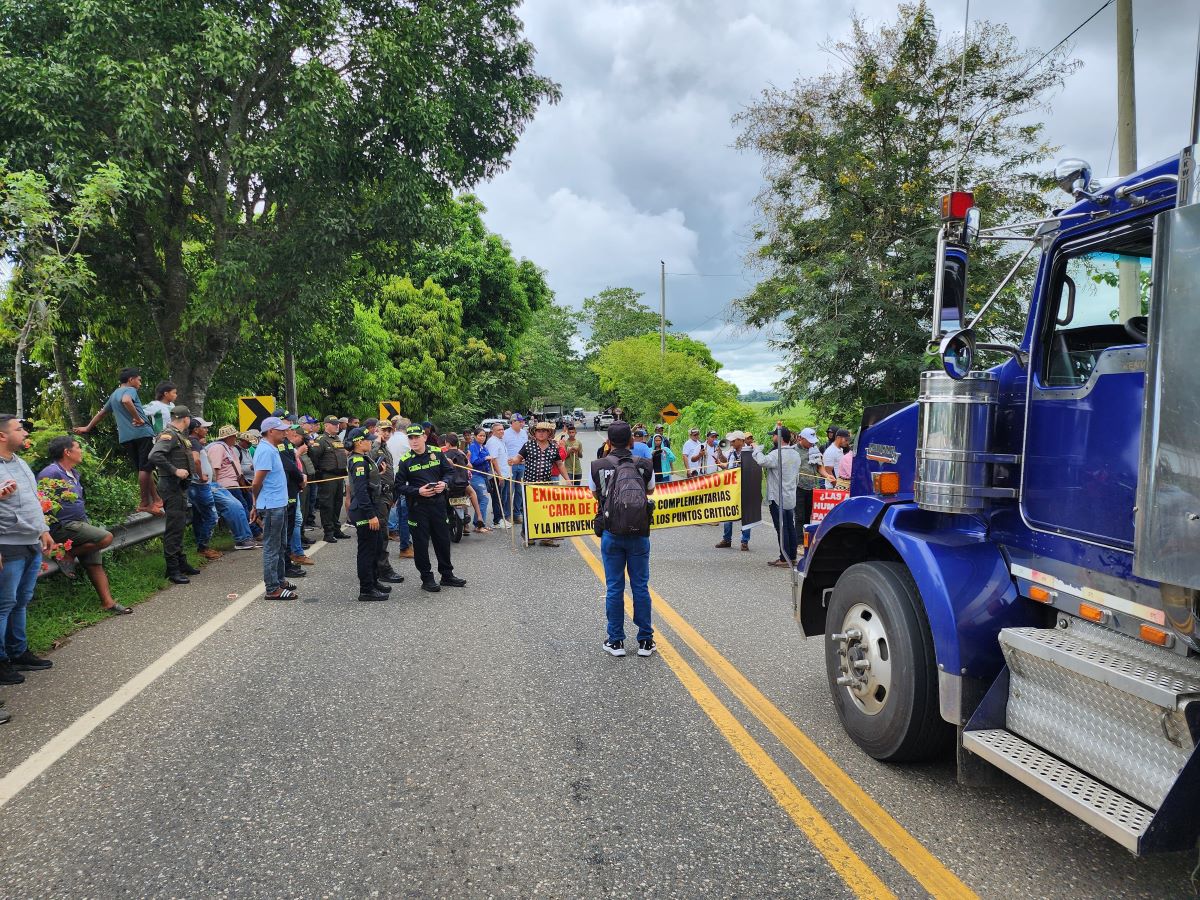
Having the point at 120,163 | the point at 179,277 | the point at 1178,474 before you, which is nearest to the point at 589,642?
the point at 1178,474

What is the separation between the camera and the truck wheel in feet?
12.1

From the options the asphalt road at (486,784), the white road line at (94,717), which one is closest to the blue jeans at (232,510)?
the white road line at (94,717)

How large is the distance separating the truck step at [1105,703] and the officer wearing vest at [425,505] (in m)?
6.19

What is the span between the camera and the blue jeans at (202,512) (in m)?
10.1

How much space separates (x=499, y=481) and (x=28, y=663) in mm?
8771

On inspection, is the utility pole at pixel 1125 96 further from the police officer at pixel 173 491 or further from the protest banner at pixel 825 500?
the police officer at pixel 173 491

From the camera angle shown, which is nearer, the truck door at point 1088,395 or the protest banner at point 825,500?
the truck door at point 1088,395

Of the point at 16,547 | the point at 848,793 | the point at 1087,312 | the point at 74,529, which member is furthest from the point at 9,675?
the point at 1087,312

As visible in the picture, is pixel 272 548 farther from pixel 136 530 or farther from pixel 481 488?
pixel 481 488

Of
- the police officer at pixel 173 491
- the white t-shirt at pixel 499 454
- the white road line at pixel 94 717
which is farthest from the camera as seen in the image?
the white t-shirt at pixel 499 454

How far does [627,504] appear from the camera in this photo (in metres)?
5.92

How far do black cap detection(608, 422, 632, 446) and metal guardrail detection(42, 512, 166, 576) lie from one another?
5.57 m

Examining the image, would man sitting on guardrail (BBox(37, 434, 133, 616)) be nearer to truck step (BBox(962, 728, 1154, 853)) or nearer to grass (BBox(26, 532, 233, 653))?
grass (BBox(26, 532, 233, 653))

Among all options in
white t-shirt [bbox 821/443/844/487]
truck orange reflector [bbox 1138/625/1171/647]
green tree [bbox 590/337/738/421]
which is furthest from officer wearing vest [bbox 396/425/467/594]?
green tree [bbox 590/337/738/421]
